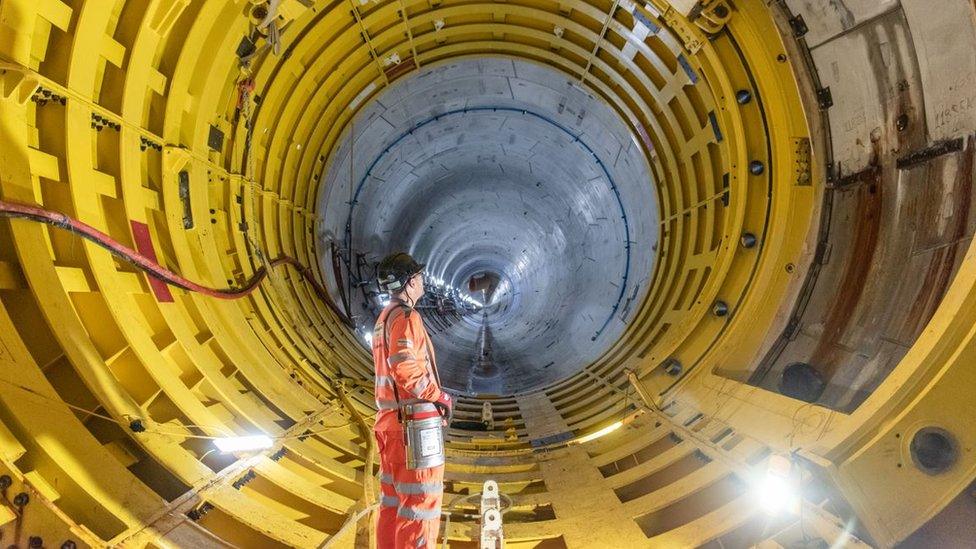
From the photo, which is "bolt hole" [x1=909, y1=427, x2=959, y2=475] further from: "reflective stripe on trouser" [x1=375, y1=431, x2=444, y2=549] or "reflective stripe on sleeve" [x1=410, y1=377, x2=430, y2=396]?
"reflective stripe on sleeve" [x1=410, y1=377, x2=430, y2=396]

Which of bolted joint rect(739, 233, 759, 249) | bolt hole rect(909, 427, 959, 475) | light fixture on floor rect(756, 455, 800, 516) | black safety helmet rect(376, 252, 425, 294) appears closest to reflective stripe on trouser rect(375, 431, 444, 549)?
black safety helmet rect(376, 252, 425, 294)

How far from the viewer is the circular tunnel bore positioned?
6797 millimetres

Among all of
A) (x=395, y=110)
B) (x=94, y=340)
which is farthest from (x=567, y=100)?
(x=94, y=340)

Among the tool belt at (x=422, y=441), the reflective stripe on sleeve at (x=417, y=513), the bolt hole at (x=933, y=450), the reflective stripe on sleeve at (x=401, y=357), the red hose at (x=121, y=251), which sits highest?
the red hose at (x=121, y=251)

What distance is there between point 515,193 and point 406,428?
311 inches

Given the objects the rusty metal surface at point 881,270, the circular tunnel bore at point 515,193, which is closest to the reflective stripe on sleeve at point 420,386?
the rusty metal surface at point 881,270

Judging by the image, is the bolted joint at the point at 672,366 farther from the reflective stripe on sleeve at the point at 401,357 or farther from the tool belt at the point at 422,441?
the reflective stripe on sleeve at the point at 401,357

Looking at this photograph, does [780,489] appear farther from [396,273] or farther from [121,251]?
Result: [121,251]

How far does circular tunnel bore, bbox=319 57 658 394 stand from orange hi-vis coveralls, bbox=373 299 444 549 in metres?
4.00

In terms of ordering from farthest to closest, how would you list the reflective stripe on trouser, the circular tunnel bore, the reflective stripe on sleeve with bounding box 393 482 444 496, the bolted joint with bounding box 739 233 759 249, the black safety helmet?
the circular tunnel bore < the bolted joint with bounding box 739 233 759 249 < the black safety helmet < the reflective stripe on sleeve with bounding box 393 482 444 496 < the reflective stripe on trouser

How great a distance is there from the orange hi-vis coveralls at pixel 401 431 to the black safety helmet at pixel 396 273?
13cm

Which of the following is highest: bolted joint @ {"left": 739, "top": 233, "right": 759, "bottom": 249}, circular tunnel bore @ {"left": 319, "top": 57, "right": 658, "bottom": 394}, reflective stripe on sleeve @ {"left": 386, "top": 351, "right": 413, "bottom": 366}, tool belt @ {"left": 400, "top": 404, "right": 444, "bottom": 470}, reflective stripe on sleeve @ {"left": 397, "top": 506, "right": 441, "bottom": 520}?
A: circular tunnel bore @ {"left": 319, "top": 57, "right": 658, "bottom": 394}

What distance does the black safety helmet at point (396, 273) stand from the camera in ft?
11.4

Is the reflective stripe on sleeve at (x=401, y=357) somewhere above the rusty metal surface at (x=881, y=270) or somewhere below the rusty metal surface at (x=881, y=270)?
below
